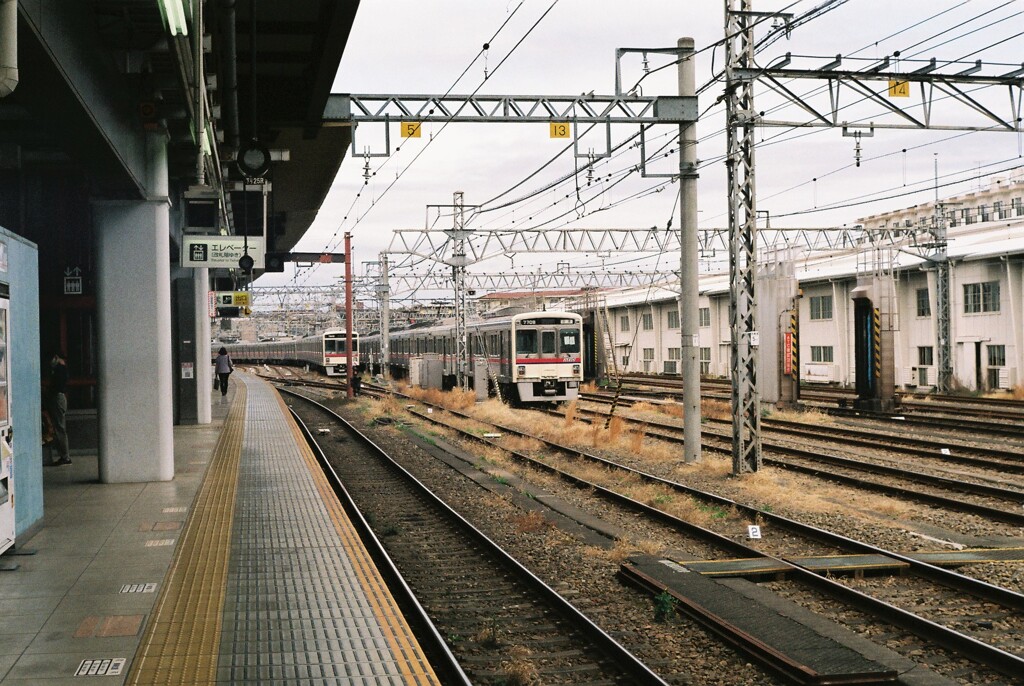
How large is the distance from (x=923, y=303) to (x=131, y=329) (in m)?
28.7

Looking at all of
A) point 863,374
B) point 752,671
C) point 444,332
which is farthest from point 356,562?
point 444,332

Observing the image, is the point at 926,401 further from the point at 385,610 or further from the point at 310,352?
the point at 310,352

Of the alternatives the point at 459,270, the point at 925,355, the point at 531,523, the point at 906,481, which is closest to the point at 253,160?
the point at 531,523

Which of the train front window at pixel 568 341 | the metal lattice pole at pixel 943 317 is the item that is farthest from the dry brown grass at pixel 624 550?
the metal lattice pole at pixel 943 317

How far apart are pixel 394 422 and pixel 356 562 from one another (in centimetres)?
1705

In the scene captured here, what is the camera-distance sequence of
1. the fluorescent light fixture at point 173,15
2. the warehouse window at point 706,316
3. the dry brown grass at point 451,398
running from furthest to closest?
1. the warehouse window at point 706,316
2. the dry brown grass at point 451,398
3. the fluorescent light fixture at point 173,15

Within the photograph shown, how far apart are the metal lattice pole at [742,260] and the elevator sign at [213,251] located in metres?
7.91

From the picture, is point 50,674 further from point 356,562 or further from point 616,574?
point 616,574

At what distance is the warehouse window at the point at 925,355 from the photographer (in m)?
33.7

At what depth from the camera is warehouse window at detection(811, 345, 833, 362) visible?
123 feet

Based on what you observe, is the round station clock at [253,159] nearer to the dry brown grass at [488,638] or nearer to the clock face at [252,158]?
the clock face at [252,158]

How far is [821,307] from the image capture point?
1491 inches

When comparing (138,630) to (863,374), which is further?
(863,374)

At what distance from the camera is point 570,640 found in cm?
691
